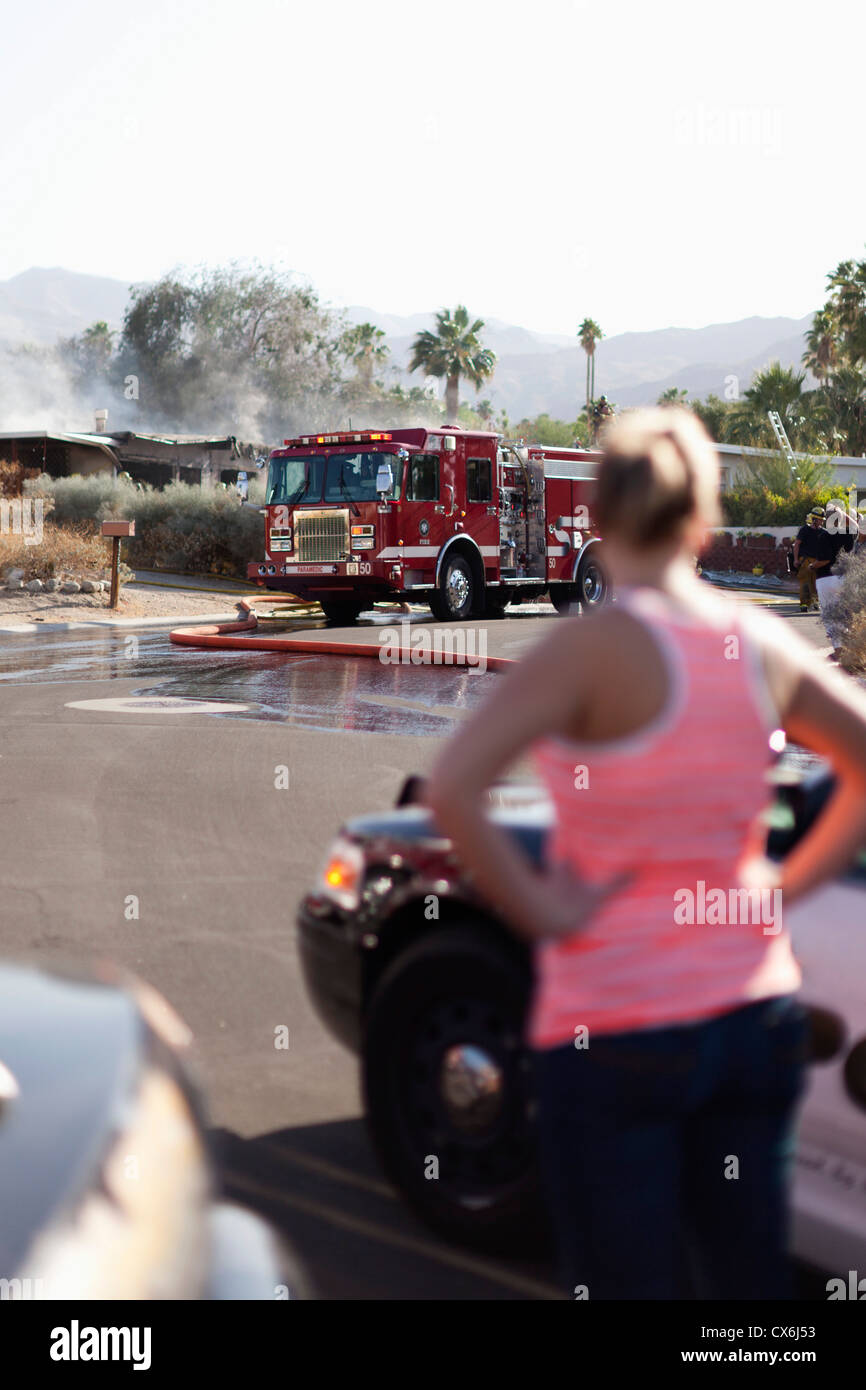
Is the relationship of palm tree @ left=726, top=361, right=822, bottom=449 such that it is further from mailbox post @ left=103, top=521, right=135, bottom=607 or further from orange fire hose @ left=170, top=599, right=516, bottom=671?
orange fire hose @ left=170, top=599, right=516, bottom=671

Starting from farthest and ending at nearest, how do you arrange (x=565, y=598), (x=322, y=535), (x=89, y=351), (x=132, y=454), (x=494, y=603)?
(x=89, y=351), (x=132, y=454), (x=565, y=598), (x=494, y=603), (x=322, y=535)

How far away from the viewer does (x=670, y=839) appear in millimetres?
2162

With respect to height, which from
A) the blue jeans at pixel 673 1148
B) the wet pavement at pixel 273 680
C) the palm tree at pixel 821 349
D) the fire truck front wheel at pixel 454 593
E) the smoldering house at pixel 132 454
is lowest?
the wet pavement at pixel 273 680

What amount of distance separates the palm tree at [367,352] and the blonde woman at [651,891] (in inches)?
3247

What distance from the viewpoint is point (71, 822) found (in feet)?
29.1

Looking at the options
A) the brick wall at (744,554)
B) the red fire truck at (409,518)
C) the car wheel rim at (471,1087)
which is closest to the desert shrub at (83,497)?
the red fire truck at (409,518)

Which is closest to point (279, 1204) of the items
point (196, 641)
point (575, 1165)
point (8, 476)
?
point (575, 1165)

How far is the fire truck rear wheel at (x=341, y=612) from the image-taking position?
24.3 meters

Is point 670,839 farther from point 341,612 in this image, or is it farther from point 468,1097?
point 341,612

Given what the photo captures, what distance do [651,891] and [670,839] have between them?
86 millimetres

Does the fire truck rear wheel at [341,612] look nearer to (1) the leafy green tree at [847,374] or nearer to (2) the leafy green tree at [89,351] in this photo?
(1) the leafy green tree at [847,374]

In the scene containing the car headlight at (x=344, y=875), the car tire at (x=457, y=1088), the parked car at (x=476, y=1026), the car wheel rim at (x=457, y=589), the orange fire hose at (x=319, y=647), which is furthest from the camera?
the car wheel rim at (x=457, y=589)

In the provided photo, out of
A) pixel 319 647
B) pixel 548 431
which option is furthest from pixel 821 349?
pixel 319 647

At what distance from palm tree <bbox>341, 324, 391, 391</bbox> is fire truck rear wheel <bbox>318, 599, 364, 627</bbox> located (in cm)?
6059
